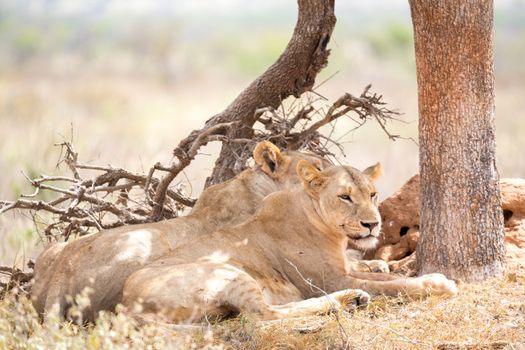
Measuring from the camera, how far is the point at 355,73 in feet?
143

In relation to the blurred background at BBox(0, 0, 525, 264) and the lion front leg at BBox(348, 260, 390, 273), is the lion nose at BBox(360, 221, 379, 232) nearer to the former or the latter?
the lion front leg at BBox(348, 260, 390, 273)

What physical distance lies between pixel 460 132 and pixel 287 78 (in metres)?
2.06

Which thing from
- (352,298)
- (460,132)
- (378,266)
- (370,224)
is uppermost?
(460,132)

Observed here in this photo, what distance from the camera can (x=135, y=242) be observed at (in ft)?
A: 23.6

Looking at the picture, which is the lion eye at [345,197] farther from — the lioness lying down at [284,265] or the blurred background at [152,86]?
the blurred background at [152,86]

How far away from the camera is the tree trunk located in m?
7.11

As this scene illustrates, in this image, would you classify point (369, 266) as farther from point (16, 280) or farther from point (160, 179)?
point (16, 280)

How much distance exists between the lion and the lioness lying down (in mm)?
274

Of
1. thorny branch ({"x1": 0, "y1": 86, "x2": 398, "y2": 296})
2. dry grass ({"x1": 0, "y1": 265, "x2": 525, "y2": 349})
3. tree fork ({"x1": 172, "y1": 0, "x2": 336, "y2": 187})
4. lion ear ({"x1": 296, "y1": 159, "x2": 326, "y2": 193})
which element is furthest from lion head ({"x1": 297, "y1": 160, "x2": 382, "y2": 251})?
tree fork ({"x1": 172, "y1": 0, "x2": 336, "y2": 187})

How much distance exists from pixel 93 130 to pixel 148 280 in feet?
50.0

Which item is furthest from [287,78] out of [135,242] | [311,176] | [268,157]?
[135,242]

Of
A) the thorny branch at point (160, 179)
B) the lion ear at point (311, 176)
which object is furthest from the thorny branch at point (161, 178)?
the lion ear at point (311, 176)

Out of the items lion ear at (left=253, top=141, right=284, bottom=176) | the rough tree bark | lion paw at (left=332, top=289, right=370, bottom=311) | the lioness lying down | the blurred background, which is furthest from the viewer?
the blurred background

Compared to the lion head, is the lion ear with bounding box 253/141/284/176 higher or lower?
higher
